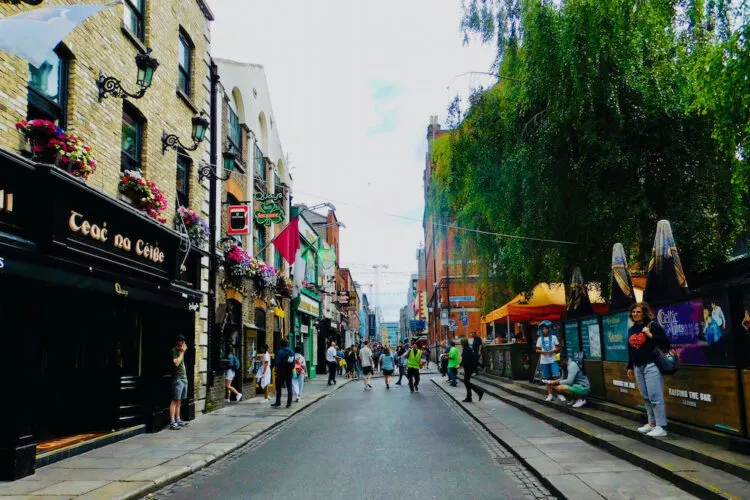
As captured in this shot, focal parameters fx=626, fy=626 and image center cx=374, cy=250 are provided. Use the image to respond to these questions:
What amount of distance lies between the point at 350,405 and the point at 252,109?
34.6 ft

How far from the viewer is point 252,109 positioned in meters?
21.3

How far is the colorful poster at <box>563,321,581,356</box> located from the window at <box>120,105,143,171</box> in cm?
961

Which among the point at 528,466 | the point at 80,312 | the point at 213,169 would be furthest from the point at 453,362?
the point at 528,466

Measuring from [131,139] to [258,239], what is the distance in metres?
9.77

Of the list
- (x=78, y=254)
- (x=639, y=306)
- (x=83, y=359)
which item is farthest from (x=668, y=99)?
(x=83, y=359)

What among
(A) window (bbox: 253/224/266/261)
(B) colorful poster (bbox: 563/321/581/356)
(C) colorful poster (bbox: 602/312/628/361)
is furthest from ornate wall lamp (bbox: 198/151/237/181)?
(C) colorful poster (bbox: 602/312/628/361)

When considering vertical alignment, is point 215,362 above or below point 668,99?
below

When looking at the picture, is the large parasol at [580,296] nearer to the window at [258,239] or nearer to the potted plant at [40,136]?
the potted plant at [40,136]

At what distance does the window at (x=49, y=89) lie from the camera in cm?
876

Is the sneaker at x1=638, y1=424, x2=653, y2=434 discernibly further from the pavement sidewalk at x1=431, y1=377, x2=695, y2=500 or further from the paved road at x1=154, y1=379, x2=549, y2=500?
the paved road at x1=154, y1=379, x2=549, y2=500

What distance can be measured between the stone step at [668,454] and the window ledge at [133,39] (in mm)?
10013

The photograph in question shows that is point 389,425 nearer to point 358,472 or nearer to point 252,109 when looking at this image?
point 358,472

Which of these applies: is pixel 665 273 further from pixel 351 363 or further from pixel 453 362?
pixel 351 363

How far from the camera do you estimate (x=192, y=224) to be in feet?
45.5
